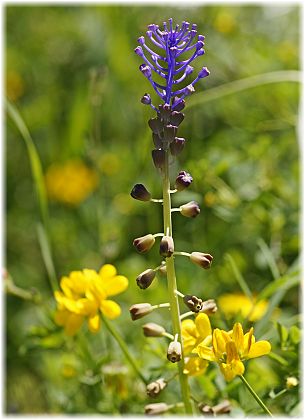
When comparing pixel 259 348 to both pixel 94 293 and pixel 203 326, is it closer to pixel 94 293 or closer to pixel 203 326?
pixel 203 326

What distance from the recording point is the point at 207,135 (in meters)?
2.98

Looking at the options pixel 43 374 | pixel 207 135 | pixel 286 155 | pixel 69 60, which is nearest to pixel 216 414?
pixel 43 374

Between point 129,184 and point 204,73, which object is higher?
point 204,73

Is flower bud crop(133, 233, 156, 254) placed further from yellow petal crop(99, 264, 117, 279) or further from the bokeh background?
the bokeh background

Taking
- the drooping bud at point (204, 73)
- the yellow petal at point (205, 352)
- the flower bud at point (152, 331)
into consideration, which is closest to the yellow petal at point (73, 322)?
the flower bud at point (152, 331)

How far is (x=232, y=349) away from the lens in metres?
1.23

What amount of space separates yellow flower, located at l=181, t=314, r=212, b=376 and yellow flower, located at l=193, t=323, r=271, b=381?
5cm

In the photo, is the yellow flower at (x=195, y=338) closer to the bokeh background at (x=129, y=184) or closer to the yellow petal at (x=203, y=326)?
the yellow petal at (x=203, y=326)

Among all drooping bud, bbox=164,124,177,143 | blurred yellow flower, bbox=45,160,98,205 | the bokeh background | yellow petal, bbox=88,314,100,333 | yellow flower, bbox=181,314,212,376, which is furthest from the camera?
blurred yellow flower, bbox=45,160,98,205

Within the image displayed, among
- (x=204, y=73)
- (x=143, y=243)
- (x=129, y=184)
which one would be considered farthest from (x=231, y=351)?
(x=129, y=184)

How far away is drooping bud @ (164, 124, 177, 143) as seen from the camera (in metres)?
1.18

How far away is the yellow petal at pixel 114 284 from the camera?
4.89 feet

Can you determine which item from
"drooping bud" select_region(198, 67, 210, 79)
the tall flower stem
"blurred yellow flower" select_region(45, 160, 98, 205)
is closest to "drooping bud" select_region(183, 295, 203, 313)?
the tall flower stem

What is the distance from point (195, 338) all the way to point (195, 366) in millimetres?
51
